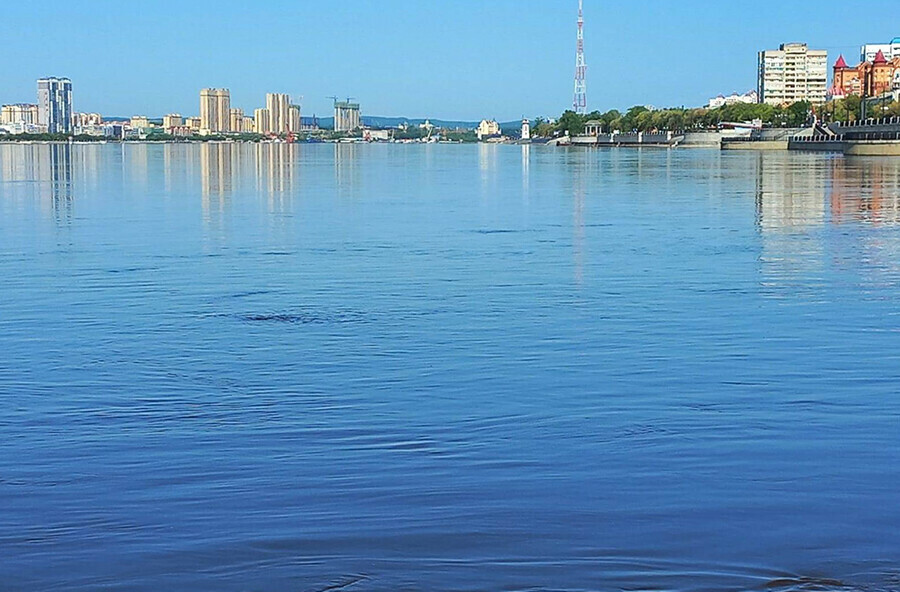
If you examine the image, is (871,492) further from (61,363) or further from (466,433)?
(61,363)

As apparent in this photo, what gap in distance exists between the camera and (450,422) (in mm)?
7328

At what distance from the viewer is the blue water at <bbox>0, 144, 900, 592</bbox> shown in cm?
504

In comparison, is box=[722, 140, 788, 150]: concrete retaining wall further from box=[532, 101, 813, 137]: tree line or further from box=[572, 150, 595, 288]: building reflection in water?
box=[572, 150, 595, 288]: building reflection in water

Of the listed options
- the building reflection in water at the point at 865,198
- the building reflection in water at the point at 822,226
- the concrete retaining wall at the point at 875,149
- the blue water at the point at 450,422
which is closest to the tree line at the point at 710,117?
the concrete retaining wall at the point at 875,149

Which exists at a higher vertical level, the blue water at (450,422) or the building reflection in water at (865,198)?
the building reflection in water at (865,198)

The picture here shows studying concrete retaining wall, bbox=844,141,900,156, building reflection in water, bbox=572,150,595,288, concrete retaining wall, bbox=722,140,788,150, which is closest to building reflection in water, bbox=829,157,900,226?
building reflection in water, bbox=572,150,595,288

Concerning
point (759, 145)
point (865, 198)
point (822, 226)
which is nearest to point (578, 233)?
point (822, 226)

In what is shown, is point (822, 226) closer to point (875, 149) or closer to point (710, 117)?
point (875, 149)

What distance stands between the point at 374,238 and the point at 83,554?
50.2ft

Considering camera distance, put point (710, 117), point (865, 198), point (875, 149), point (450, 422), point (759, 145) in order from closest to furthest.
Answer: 1. point (450, 422)
2. point (865, 198)
3. point (875, 149)
4. point (759, 145)
5. point (710, 117)

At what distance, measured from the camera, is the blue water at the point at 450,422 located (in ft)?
16.5

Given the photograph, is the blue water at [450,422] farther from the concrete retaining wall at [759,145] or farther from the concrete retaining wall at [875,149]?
the concrete retaining wall at [759,145]

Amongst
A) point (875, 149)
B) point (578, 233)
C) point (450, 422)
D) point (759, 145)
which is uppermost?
point (759, 145)

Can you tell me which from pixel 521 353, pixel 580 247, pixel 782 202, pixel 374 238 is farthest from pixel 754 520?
pixel 782 202
